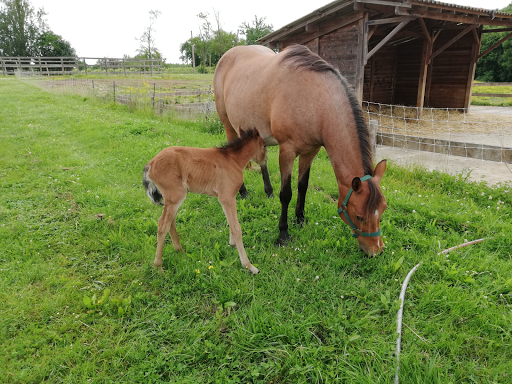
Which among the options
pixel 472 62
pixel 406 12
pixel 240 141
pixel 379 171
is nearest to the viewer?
pixel 379 171

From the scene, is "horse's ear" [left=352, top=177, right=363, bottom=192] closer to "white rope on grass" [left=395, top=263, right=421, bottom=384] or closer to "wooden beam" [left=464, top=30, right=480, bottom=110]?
"white rope on grass" [left=395, top=263, right=421, bottom=384]

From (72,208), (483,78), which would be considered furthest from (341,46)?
(483,78)

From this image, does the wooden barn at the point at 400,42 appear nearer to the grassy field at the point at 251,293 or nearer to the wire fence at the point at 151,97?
the wire fence at the point at 151,97

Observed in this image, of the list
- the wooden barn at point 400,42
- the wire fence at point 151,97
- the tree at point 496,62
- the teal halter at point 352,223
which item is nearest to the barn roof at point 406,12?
the wooden barn at point 400,42

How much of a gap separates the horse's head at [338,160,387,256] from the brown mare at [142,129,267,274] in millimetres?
1064

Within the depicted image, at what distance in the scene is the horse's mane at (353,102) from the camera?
2.74m

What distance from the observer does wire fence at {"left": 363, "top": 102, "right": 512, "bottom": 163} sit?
237 inches

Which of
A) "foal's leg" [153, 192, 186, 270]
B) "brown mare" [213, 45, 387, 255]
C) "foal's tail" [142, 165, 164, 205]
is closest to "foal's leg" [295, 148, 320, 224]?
"brown mare" [213, 45, 387, 255]

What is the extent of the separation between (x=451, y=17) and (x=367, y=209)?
901 centimetres

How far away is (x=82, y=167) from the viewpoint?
19.2 ft

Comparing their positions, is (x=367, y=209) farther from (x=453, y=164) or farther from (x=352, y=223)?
(x=453, y=164)

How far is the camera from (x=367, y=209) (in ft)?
9.07

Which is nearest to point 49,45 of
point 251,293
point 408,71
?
point 408,71

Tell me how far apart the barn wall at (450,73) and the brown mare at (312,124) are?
10.8 metres
